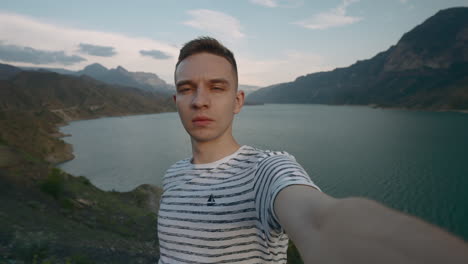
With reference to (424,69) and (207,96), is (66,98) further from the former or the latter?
(424,69)

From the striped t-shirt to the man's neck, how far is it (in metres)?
0.08

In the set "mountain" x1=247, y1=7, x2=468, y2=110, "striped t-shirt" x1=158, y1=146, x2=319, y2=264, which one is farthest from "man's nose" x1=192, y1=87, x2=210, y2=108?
"mountain" x1=247, y1=7, x2=468, y2=110

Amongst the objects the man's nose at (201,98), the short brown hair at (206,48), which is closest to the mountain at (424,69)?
the short brown hair at (206,48)

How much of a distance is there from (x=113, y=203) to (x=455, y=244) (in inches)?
724

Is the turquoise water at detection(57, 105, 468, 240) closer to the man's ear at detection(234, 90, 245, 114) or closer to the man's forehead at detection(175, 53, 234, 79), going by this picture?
the man's ear at detection(234, 90, 245, 114)

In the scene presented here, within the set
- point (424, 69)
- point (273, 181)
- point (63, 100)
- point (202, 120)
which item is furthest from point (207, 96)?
point (424, 69)

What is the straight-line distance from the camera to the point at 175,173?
2346mm

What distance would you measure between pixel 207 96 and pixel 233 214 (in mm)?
954

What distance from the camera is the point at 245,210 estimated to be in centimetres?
167

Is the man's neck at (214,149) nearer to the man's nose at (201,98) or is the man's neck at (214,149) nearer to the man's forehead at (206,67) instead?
the man's nose at (201,98)

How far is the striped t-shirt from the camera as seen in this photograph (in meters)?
1.54

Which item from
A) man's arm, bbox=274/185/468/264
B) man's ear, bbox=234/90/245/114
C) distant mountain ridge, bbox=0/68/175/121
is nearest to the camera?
man's arm, bbox=274/185/468/264

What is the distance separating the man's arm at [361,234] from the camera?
0.64 meters

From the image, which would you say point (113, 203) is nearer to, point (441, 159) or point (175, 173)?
point (175, 173)
